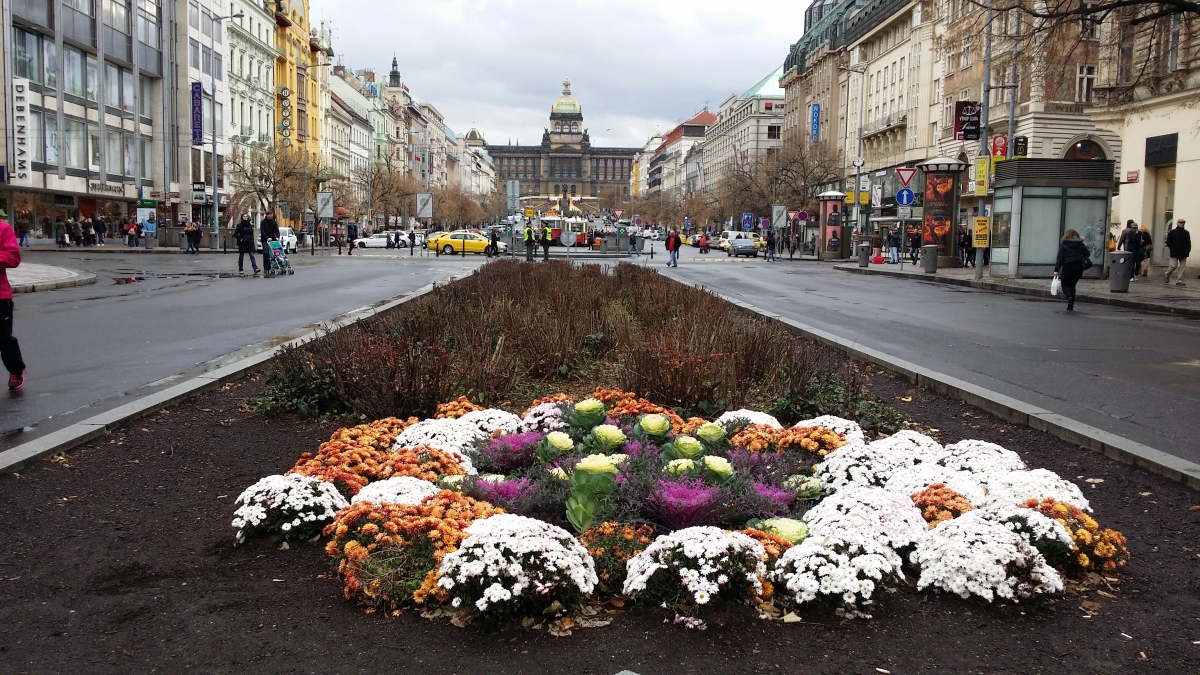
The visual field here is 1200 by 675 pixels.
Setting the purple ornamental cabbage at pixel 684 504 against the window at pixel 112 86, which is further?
the window at pixel 112 86

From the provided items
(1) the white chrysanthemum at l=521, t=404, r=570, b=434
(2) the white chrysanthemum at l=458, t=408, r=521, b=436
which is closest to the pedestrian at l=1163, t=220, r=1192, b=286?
(1) the white chrysanthemum at l=521, t=404, r=570, b=434

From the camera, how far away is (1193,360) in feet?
41.9

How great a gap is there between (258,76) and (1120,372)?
83440 millimetres

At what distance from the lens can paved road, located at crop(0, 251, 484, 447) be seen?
8.88 metres

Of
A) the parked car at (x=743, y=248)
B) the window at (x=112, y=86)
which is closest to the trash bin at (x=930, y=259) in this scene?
the parked car at (x=743, y=248)

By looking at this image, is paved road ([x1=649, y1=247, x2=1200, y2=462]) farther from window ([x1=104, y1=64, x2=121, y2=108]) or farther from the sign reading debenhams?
window ([x1=104, y1=64, x2=121, y2=108])

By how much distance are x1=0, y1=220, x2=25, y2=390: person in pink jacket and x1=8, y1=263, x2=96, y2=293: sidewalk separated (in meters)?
13.9

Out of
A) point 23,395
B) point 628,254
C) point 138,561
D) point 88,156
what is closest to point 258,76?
point 88,156

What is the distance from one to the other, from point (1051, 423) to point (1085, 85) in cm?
5162

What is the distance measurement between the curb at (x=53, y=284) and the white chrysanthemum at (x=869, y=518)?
70.2 feet

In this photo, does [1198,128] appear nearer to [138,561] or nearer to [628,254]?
[138,561]

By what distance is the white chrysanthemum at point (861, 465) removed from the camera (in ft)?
16.9

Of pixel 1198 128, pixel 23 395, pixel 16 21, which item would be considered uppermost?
pixel 16 21

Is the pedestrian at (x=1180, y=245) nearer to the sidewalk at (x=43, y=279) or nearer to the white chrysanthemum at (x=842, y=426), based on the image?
the white chrysanthemum at (x=842, y=426)
